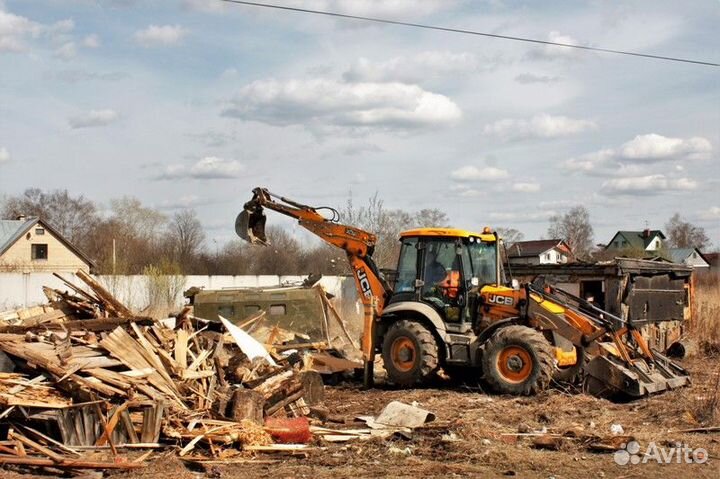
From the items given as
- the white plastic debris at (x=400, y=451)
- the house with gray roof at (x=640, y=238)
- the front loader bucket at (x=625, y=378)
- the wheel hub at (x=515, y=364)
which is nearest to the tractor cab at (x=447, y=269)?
the wheel hub at (x=515, y=364)

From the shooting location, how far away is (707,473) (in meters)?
7.95

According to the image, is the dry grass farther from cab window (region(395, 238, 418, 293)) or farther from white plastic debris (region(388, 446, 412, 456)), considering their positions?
white plastic debris (region(388, 446, 412, 456))

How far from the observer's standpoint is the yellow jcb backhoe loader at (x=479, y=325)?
1230cm

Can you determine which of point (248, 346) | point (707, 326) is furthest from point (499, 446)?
point (707, 326)

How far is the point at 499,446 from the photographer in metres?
9.09

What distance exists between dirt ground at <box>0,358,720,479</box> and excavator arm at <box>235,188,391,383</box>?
304 cm

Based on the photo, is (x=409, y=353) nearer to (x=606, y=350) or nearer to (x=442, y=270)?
(x=442, y=270)

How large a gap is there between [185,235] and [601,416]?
4505 cm

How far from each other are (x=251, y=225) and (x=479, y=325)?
454cm

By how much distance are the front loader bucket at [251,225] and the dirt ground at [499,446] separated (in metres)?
4.14

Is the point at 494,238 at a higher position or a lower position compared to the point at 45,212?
lower

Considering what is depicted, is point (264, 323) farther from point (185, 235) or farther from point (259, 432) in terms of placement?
point (185, 235)

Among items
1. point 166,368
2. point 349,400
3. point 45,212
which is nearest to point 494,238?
point 349,400

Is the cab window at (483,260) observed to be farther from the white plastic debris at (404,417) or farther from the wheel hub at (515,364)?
the white plastic debris at (404,417)
